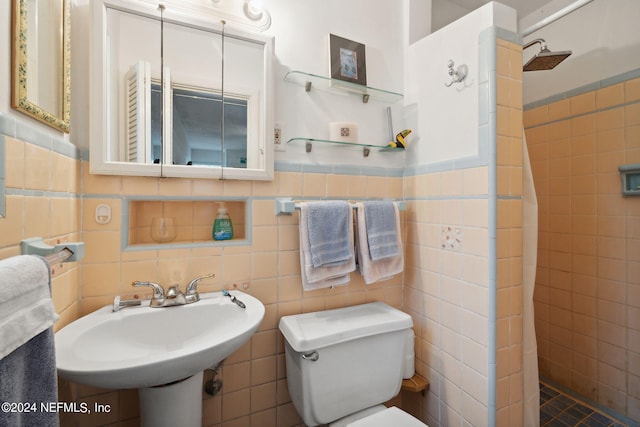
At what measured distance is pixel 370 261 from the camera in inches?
48.1

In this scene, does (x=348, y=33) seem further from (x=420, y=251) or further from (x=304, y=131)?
(x=420, y=251)

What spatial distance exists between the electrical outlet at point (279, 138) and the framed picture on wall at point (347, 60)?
0.34m

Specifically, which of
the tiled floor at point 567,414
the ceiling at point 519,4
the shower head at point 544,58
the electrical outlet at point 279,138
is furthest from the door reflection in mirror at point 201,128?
the tiled floor at point 567,414

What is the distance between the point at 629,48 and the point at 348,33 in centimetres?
145

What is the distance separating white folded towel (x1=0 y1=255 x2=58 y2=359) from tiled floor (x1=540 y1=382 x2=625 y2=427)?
83.5 inches

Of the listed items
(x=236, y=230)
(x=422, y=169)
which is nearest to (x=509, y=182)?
(x=422, y=169)

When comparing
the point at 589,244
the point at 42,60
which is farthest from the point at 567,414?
the point at 42,60

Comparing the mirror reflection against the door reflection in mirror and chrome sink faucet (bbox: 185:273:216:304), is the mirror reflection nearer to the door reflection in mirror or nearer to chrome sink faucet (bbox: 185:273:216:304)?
the door reflection in mirror

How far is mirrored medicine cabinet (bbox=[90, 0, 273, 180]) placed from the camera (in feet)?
3.08

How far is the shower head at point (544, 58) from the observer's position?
4.09 feet

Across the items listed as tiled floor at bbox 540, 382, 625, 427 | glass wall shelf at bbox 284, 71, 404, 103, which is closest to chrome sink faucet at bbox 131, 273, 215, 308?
glass wall shelf at bbox 284, 71, 404, 103

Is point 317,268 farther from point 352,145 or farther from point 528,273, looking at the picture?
point 528,273

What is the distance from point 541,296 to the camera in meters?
1.84

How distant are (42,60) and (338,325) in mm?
1227
